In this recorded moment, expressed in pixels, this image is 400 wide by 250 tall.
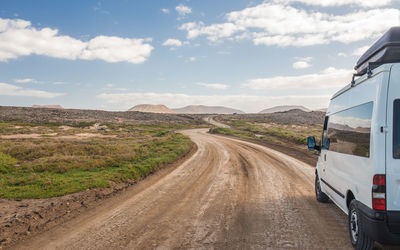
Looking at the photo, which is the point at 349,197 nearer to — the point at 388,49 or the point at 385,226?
the point at 385,226

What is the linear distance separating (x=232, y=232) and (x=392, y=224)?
2820mm

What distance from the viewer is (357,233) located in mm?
4449

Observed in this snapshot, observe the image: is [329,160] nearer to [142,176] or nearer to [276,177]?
[276,177]

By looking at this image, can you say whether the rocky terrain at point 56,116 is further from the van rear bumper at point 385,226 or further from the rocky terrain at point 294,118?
the van rear bumper at point 385,226

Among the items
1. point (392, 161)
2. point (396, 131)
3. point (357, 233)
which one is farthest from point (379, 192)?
point (357, 233)

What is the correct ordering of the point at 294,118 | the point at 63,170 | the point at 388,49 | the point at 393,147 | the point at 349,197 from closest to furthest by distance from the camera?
1. the point at 393,147
2. the point at 388,49
3. the point at 349,197
4. the point at 63,170
5. the point at 294,118

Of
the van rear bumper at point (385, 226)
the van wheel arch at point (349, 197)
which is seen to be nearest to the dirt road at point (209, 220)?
A: the van wheel arch at point (349, 197)

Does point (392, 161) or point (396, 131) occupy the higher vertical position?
point (396, 131)

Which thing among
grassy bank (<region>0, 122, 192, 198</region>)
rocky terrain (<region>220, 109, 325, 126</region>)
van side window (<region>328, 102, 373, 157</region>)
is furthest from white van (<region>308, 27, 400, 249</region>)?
rocky terrain (<region>220, 109, 325, 126</region>)

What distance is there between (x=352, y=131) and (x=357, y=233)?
69.7 inches

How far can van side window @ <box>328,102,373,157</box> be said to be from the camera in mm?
4173

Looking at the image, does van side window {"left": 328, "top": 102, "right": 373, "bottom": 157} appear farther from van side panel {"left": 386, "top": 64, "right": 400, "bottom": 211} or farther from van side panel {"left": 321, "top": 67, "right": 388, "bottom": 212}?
van side panel {"left": 386, "top": 64, "right": 400, "bottom": 211}

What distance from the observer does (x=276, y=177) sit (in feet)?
36.8

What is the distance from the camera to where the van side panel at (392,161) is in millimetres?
3693
